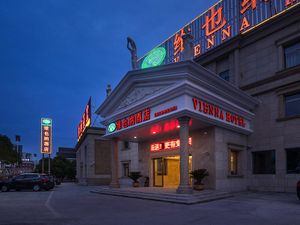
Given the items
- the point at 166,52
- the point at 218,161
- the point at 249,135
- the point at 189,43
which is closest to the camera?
the point at 189,43

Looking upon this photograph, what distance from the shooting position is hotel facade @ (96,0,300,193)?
1977cm

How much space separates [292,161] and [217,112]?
5.69m

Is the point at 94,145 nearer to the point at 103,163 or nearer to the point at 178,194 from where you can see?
the point at 103,163

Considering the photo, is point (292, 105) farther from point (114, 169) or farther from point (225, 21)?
point (114, 169)

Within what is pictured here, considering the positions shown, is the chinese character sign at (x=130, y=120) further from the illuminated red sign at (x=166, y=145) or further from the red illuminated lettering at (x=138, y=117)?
the illuminated red sign at (x=166, y=145)

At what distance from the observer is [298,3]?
22.0 m

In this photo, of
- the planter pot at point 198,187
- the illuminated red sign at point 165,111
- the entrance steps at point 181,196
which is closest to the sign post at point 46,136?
the entrance steps at point 181,196

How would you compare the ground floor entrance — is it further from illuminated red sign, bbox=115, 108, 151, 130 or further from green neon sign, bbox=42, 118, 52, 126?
green neon sign, bbox=42, 118, 52, 126

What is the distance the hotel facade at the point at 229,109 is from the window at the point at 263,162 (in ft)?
0.21

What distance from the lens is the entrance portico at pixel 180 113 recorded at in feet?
61.8

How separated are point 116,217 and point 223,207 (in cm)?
501

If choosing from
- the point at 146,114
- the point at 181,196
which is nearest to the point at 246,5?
the point at 146,114

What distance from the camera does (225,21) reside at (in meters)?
28.7

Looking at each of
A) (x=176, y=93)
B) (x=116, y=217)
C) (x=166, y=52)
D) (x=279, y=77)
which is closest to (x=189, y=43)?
(x=176, y=93)
